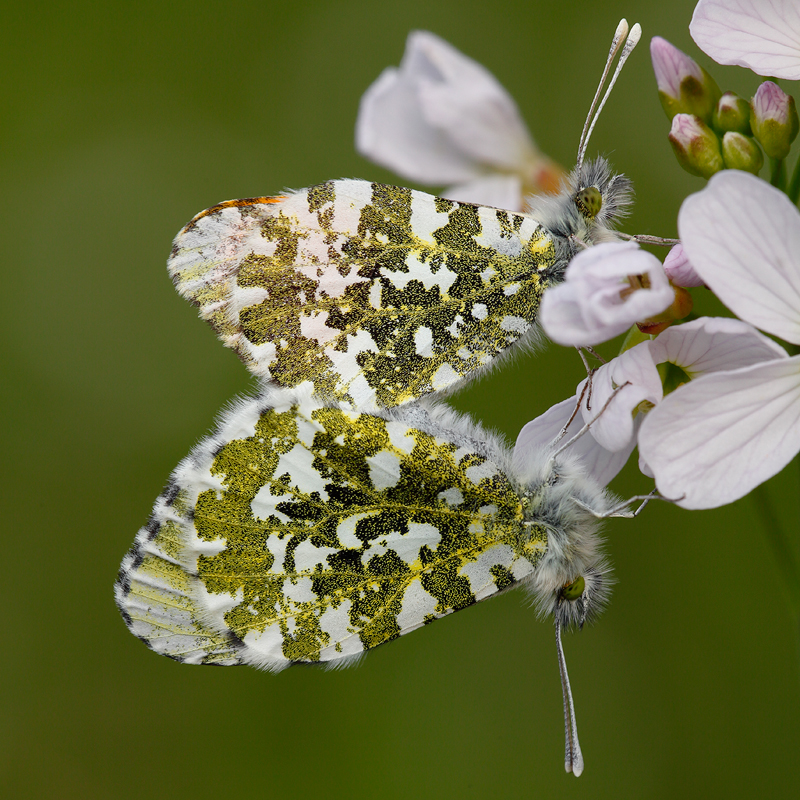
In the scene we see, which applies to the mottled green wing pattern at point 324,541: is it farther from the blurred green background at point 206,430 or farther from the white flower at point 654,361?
the blurred green background at point 206,430

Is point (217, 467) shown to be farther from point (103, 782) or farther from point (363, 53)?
point (363, 53)

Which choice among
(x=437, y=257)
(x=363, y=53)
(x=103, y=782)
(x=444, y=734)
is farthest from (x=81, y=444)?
(x=437, y=257)

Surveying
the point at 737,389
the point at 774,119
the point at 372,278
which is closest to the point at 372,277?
the point at 372,278

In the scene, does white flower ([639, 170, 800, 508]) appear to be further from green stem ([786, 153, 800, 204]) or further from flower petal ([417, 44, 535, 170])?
flower petal ([417, 44, 535, 170])

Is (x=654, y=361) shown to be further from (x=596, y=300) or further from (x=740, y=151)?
(x=740, y=151)

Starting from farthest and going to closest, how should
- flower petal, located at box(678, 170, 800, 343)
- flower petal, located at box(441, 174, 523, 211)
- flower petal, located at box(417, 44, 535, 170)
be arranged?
flower petal, located at box(441, 174, 523, 211) < flower petal, located at box(417, 44, 535, 170) < flower petal, located at box(678, 170, 800, 343)

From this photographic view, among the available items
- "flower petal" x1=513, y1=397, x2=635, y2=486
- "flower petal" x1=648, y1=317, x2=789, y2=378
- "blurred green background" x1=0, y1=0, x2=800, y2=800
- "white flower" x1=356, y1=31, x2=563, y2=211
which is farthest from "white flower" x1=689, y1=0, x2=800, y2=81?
"blurred green background" x1=0, y1=0, x2=800, y2=800
